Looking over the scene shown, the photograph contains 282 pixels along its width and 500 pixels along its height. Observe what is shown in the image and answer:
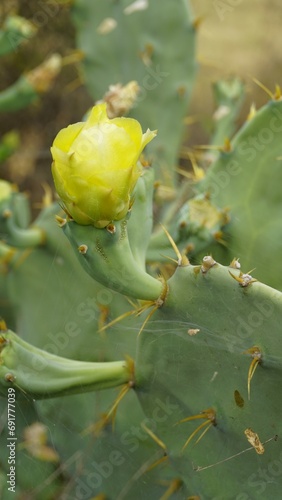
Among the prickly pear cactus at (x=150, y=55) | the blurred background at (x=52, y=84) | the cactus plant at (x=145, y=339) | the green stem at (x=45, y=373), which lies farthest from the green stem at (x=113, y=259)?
the blurred background at (x=52, y=84)

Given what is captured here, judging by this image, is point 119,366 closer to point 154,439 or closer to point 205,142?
Answer: point 154,439

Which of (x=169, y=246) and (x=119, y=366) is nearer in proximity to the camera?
(x=119, y=366)

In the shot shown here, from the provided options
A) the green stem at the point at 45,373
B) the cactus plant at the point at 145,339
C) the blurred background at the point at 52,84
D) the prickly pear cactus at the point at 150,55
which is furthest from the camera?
the blurred background at the point at 52,84

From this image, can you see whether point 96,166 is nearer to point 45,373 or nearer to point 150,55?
point 45,373

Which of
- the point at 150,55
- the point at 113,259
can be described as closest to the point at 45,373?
the point at 113,259

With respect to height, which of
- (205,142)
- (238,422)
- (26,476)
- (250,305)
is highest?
(250,305)

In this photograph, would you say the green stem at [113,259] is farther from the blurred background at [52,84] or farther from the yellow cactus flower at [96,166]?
the blurred background at [52,84]

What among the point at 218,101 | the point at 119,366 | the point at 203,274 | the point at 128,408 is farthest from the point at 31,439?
the point at 218,101
